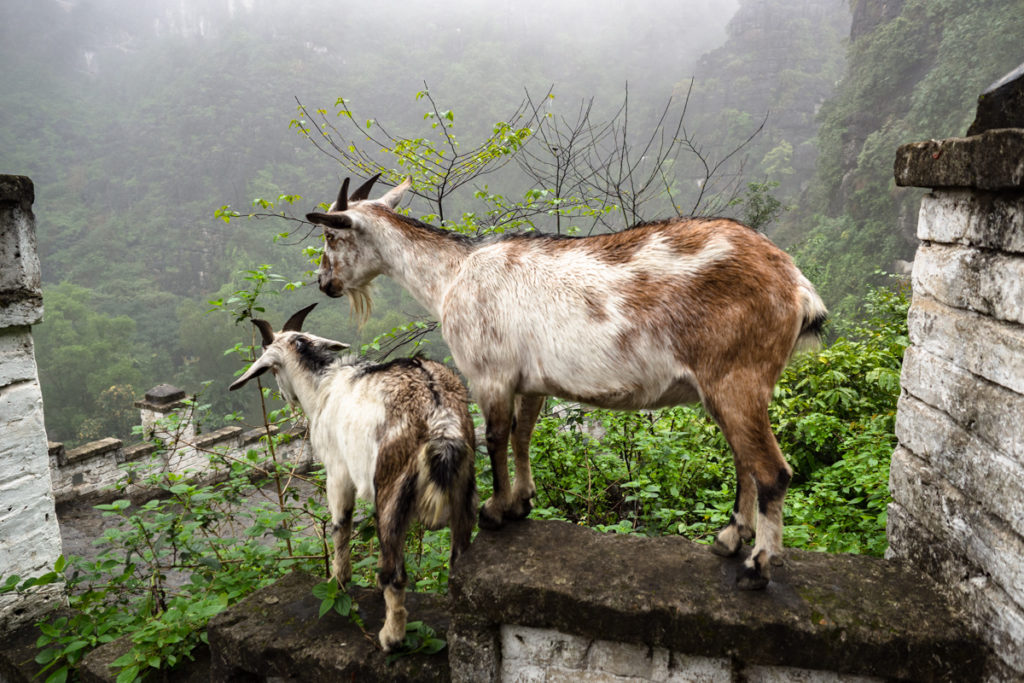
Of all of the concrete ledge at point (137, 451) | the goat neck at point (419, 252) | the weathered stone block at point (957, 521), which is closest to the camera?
the weathered stone block at point (957, 521)

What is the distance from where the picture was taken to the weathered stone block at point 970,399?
6.09ft

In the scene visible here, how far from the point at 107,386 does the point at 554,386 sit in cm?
3932

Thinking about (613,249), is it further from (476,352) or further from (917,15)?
(917,15)

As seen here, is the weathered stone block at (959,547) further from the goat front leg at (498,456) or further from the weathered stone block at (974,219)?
the goat front leg at (498,456)

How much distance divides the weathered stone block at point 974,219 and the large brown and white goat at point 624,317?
0.50m

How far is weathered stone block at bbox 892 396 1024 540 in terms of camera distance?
1866 mm

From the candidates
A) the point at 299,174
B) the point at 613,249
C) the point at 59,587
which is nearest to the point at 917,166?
the point at 613,249

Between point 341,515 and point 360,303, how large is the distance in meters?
0.97

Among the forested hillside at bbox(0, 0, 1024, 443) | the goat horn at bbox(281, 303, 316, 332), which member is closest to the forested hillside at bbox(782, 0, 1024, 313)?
the forested hillside at bbox(0, 0, 1024, 443)

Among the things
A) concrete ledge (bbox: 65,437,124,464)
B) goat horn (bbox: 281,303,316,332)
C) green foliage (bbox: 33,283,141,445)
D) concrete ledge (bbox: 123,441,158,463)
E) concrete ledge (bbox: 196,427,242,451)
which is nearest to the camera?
goat horn (bbox: 281,303,316,332)

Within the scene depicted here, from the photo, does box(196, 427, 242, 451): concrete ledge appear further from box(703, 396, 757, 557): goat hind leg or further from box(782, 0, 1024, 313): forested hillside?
box(782, 0, 1024, 313): forested hillside

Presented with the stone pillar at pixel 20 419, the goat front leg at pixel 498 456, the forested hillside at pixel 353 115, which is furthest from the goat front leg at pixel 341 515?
the forested hillside at pixel 353 115

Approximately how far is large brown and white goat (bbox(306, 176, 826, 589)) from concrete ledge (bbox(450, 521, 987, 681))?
16 centimetres

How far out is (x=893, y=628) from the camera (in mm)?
2047
